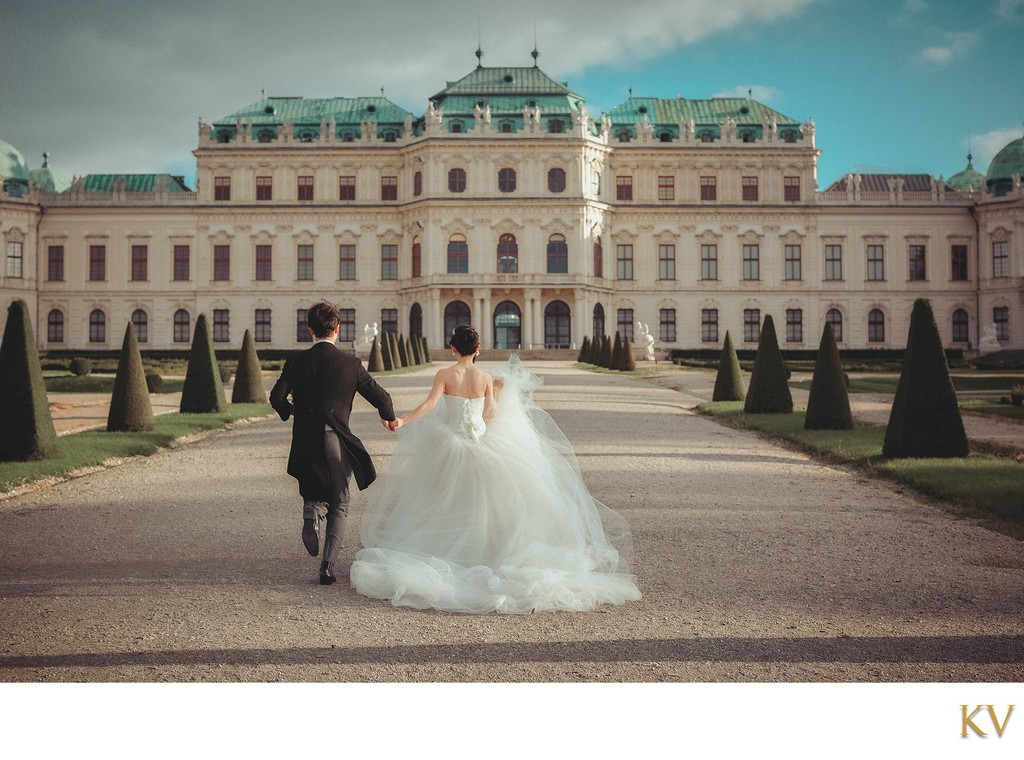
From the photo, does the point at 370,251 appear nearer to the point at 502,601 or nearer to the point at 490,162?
the point at 490,162

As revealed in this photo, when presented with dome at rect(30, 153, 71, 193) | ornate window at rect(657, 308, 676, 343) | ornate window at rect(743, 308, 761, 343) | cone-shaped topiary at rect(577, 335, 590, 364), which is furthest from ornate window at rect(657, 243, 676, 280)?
dome at rect(30, 153, 71, 193)

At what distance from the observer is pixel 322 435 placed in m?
4.97

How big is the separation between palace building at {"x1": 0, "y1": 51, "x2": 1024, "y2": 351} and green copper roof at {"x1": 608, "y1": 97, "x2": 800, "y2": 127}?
713 mm

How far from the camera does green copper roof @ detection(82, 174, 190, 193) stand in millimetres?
52156

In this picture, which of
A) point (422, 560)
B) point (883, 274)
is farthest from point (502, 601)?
point (883, 274)

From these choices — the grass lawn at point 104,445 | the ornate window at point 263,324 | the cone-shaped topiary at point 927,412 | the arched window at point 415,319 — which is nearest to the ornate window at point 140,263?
the ornate window at point 263,324

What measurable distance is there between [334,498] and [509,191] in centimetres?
4476

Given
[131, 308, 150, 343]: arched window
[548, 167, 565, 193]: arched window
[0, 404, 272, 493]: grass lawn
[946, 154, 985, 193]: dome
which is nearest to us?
[0, 404, 272, 493]: grass lawn

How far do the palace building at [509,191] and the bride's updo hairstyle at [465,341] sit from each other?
1728 inches

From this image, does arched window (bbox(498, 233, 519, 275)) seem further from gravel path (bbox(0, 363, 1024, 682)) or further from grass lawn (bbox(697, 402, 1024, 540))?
gravel path (bbox(0, 363, 1024, 682))

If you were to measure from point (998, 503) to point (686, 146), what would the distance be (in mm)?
44496

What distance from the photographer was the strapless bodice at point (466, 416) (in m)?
5.21

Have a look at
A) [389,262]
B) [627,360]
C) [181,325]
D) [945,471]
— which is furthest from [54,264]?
[945,471]

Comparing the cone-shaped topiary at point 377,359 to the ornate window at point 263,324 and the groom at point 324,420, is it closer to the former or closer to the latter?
the ornate window at point 263,324
